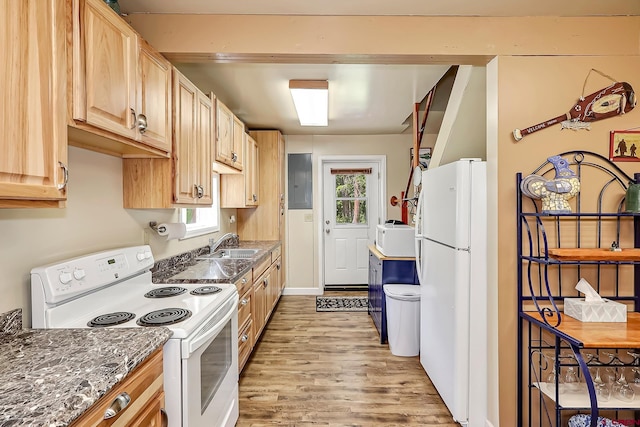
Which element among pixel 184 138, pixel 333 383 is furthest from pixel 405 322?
pixel 184 138

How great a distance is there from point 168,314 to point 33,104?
929 millimetres

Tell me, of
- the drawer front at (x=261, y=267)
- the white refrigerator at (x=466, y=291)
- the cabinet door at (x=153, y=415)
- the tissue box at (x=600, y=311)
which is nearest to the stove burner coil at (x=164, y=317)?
the cabinet door at (x=153, y=415)

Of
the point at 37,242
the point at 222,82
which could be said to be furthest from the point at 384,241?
the point at 37,242

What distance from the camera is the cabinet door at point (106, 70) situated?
1.19 m

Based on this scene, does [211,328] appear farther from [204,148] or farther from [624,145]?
[624,145]

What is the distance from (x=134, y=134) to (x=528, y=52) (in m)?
2.13

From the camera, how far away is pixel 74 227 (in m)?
1.55

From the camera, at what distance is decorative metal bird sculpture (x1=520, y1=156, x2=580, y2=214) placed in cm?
167

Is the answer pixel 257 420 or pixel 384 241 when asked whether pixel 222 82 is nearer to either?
pixel 384 241

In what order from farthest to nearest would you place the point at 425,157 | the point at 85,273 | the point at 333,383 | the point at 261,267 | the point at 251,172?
the point at 425,157, the point at 251,172, the point at 261,267, the point at 333,383, the point at 85,273

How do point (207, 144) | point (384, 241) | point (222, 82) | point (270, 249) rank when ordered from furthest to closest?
point (270, 249) → point (384, 241) → point (222, 82) → point (207, 144)

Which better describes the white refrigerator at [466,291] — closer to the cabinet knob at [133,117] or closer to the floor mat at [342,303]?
the cabinet knob at [133,117]

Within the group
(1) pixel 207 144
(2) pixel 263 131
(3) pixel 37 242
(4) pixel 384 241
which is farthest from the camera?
(2) pixel 263 131

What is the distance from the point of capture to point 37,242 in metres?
1.35
